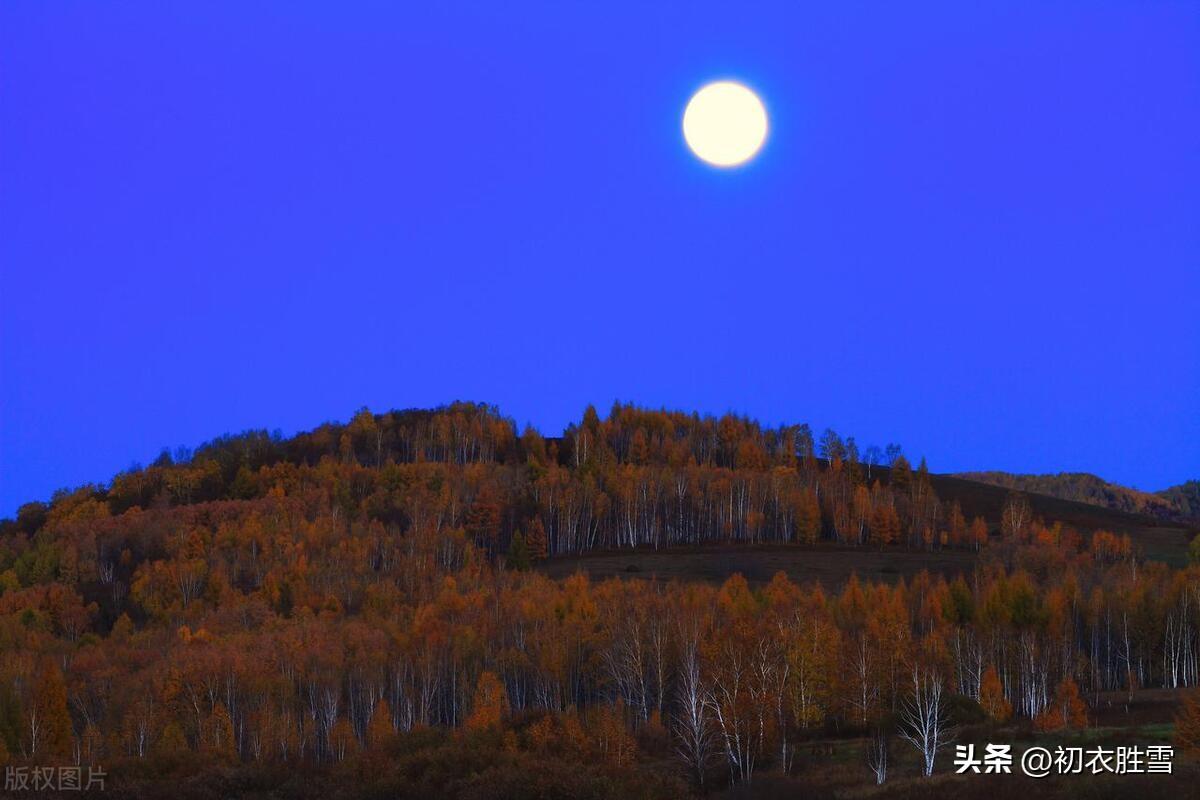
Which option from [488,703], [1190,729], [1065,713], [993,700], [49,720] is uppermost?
[1190,729]

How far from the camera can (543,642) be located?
108375 millimetres

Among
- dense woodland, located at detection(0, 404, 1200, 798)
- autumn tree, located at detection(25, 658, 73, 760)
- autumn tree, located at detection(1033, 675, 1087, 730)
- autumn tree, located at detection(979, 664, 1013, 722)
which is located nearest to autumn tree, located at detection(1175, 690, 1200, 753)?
dense woodland, located at detection(0, 404, 1200, 798)

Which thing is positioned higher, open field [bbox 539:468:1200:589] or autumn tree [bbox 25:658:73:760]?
open field [bbox 539:468:1200:589]

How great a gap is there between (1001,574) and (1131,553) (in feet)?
198

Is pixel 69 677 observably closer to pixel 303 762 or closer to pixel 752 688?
pixel 303 762

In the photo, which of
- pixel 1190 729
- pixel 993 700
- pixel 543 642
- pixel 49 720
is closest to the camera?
pixel 1190 729

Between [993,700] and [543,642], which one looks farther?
[543,642]

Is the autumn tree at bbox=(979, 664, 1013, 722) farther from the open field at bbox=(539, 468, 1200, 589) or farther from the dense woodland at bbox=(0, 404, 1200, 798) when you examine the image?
the open field at bbox=(539, 468, 1200, 589)

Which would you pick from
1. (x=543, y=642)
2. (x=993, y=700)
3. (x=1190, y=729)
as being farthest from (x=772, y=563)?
(x=1190, y=729)

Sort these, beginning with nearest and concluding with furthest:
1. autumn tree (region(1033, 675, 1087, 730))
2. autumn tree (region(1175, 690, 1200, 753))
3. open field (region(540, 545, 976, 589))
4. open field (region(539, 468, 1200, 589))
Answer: autumn tree (region(1175, 690, 1200, 753)) → autumn tree (region(1033, 675, 1087, 730)) → open field (region(540, 545, 976, 589)) → open field (region(539, 468, 1200, 589))

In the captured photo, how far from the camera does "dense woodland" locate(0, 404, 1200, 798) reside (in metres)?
73.8

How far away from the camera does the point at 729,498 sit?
186 metres

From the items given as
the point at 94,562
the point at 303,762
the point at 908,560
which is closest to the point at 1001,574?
the point at 908,560

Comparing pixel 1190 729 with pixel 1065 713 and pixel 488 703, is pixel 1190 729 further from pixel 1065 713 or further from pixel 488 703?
pixel 488 703
